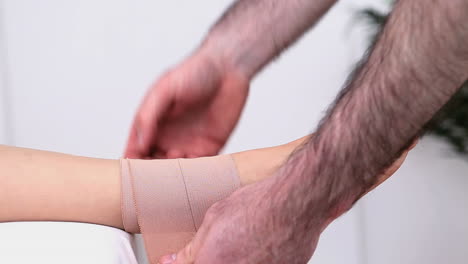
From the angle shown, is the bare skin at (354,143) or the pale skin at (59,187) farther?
the pale skin at (59,187)

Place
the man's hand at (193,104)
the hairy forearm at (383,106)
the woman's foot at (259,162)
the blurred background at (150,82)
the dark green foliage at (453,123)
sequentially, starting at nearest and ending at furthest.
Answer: the hairy forearm at (383,106) < the man's hand at (193,104) < the woman's foot at (259,162) < the dark green foliage at (453,123) < the blurred background at (150,82)

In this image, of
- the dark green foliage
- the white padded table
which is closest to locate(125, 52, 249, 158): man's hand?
the white padded table

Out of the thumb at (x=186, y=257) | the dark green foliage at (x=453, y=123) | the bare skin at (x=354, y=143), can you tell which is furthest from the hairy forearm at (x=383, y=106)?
the dark green foliage at (x=453, y=123)

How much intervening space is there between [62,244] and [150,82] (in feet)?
2.49

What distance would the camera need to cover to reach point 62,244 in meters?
0.70

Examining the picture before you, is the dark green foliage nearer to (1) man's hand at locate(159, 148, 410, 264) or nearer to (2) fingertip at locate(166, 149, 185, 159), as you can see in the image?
(2) fingertip at locate(166, 149, 185, 159)

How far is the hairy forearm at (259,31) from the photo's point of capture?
82cm

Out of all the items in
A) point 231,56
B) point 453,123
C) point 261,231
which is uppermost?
point 231,56

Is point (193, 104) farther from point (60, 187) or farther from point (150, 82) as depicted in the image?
point (150, 82)

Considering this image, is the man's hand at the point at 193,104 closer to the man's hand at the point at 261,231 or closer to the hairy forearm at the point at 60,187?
the hairy forearm at the point at 60,187

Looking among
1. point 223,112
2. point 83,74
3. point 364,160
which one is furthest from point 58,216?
point 83,74

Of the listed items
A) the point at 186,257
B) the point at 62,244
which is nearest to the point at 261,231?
the point at 186,257

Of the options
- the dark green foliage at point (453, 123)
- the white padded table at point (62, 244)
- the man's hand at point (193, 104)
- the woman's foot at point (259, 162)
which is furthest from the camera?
the dark green foliage at point (453, 123)

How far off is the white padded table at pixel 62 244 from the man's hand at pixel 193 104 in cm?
16
